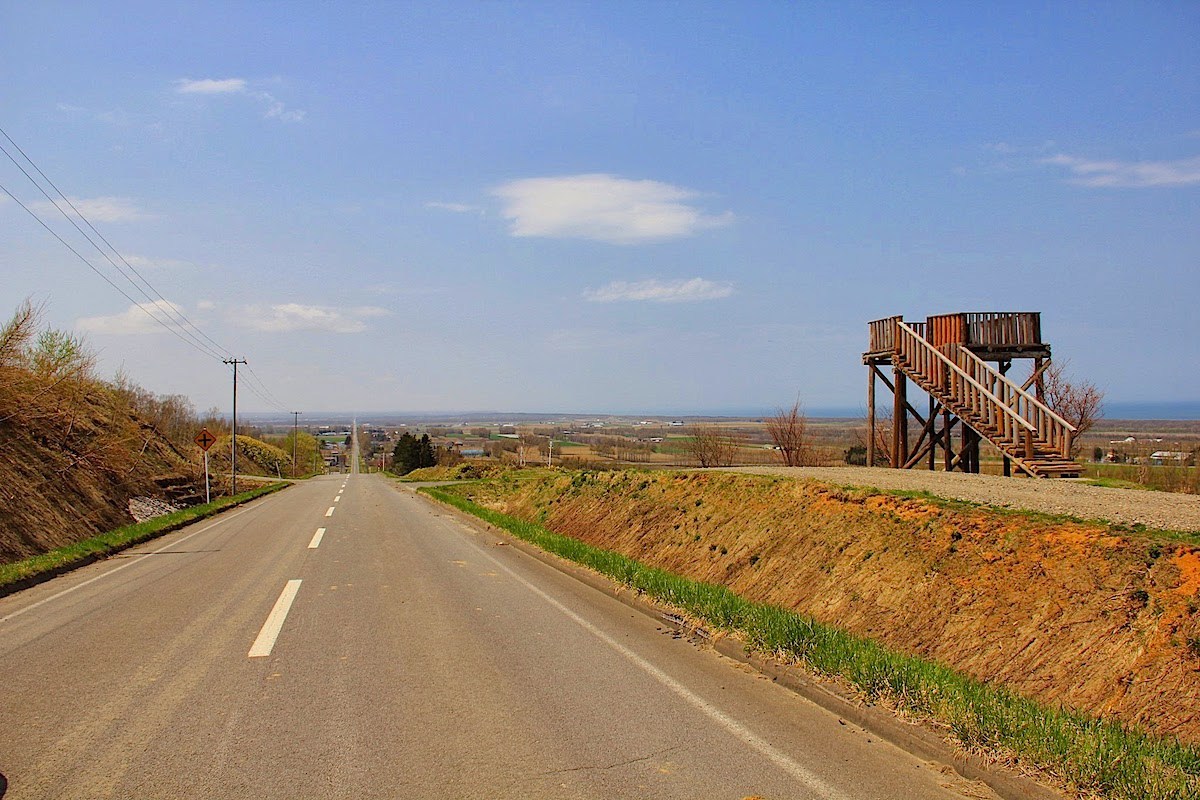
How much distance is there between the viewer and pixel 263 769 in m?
4.67

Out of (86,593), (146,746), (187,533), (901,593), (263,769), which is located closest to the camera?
(263,769)

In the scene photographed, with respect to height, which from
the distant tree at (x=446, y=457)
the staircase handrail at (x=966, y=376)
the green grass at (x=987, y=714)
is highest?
the staircase handrail at (x=966, y=376)

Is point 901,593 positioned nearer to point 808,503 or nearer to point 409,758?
point 808,503

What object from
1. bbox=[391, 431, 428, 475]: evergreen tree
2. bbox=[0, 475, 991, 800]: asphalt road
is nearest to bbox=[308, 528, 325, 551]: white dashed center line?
bbox=[0, 475, 991, 800]: asphalt road

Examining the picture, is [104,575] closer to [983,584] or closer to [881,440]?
[983,584]

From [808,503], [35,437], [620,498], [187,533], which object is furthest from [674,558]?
[35,437]

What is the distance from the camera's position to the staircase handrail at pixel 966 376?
1666 centimetres

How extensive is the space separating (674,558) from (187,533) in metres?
14.5

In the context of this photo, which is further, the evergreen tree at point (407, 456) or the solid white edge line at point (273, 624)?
the evergreen tree at point (407, 456)

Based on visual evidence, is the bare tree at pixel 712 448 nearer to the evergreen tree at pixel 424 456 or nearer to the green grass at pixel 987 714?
the green grass at pixel 987 714

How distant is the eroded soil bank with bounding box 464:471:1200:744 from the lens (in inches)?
229

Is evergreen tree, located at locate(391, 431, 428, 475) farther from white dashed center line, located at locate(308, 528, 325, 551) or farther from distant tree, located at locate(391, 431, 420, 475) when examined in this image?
white dashed center line, located at locate(308, 528, 325, 551)

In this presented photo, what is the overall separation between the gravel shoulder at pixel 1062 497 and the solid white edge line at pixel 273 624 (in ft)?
26.1

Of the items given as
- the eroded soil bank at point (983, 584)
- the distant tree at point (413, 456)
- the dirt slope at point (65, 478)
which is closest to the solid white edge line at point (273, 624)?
the eroded soil bank at point (983, 584)
